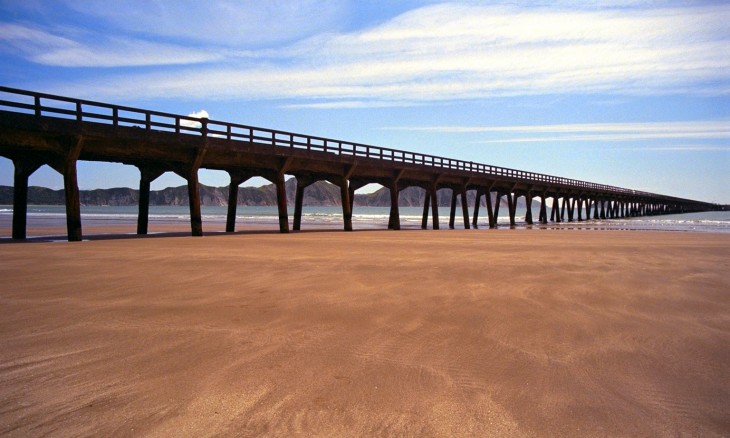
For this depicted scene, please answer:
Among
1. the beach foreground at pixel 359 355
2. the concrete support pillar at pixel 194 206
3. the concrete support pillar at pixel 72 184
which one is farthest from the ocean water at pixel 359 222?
the beach foreground at pixel 359 355

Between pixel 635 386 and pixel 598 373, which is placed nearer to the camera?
pixel 635 386

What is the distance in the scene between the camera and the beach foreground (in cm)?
291

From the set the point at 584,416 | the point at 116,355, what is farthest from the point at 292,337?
the point at 584,416

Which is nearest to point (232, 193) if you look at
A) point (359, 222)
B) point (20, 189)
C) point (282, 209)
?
point (282, 209)

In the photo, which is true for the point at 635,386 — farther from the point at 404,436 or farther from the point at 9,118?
the point at 9,118

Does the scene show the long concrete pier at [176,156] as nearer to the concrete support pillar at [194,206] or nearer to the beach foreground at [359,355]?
the concrete support pillar at [194,206]

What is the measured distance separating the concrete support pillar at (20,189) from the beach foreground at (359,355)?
1121cm

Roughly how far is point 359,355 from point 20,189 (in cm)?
1858

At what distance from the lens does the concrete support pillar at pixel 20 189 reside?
56.0 feet

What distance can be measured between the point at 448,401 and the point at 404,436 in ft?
1.82

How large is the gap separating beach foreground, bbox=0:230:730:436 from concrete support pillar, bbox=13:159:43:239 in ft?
36.8

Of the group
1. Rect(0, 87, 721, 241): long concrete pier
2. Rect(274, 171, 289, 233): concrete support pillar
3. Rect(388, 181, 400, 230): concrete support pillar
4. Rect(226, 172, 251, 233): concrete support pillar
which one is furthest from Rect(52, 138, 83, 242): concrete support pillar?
Rect(388, 181, 400, 230): concrete support pillar

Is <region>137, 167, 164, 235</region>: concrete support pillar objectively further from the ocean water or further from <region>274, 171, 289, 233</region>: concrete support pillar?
the ocean water

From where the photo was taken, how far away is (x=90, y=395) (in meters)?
3.16
